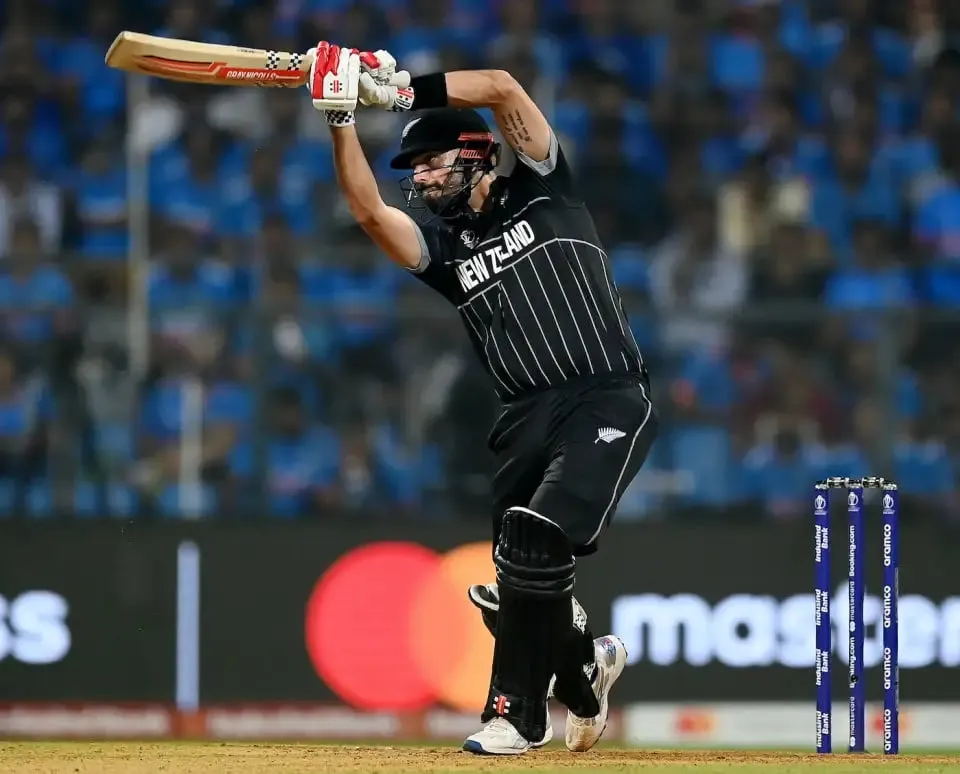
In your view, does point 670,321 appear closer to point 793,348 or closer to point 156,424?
point 793,348

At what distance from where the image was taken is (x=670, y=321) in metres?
8.77

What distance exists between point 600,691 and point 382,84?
→ 2.17 metres

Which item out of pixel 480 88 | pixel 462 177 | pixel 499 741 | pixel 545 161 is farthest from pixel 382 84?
pixel 499 741

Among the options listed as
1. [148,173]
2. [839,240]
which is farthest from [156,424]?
[839,240]

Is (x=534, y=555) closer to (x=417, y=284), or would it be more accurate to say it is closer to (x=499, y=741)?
(x=499, y=741)

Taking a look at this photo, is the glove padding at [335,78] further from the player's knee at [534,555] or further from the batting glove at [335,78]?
the player's knee at [534,555]

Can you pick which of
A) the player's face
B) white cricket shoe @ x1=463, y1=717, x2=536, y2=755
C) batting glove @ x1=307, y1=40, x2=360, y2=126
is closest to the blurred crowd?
the player's face

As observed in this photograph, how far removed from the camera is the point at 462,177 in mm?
5922

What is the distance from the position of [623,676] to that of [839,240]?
2998 millimetres

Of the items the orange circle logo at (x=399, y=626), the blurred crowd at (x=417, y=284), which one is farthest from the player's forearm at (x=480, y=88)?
the orange circle logo at (x=399, y=626)

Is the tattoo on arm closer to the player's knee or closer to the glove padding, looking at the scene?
the glove padding

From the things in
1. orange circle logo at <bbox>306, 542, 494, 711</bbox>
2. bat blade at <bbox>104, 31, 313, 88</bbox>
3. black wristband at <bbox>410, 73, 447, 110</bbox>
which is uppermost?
bat blade at <bbox>104, 31, 313, 88</bbox>

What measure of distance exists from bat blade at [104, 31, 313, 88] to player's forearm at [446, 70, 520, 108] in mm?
489

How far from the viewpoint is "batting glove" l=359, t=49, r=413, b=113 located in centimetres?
563
